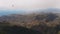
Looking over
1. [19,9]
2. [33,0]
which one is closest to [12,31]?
[19,9]

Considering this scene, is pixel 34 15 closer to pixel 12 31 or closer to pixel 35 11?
pixel 35 11

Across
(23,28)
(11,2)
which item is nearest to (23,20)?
(23,28)

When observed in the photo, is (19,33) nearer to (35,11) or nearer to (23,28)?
(23,28)

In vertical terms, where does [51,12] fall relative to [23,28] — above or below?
above

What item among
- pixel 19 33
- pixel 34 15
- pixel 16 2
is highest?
pixel 16 2

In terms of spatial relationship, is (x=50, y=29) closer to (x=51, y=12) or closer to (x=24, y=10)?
(x=51, y=12)

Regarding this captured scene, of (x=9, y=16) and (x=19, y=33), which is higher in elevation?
(x=9, y=16)

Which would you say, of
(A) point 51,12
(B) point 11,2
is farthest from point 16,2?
(A) point 51,12
